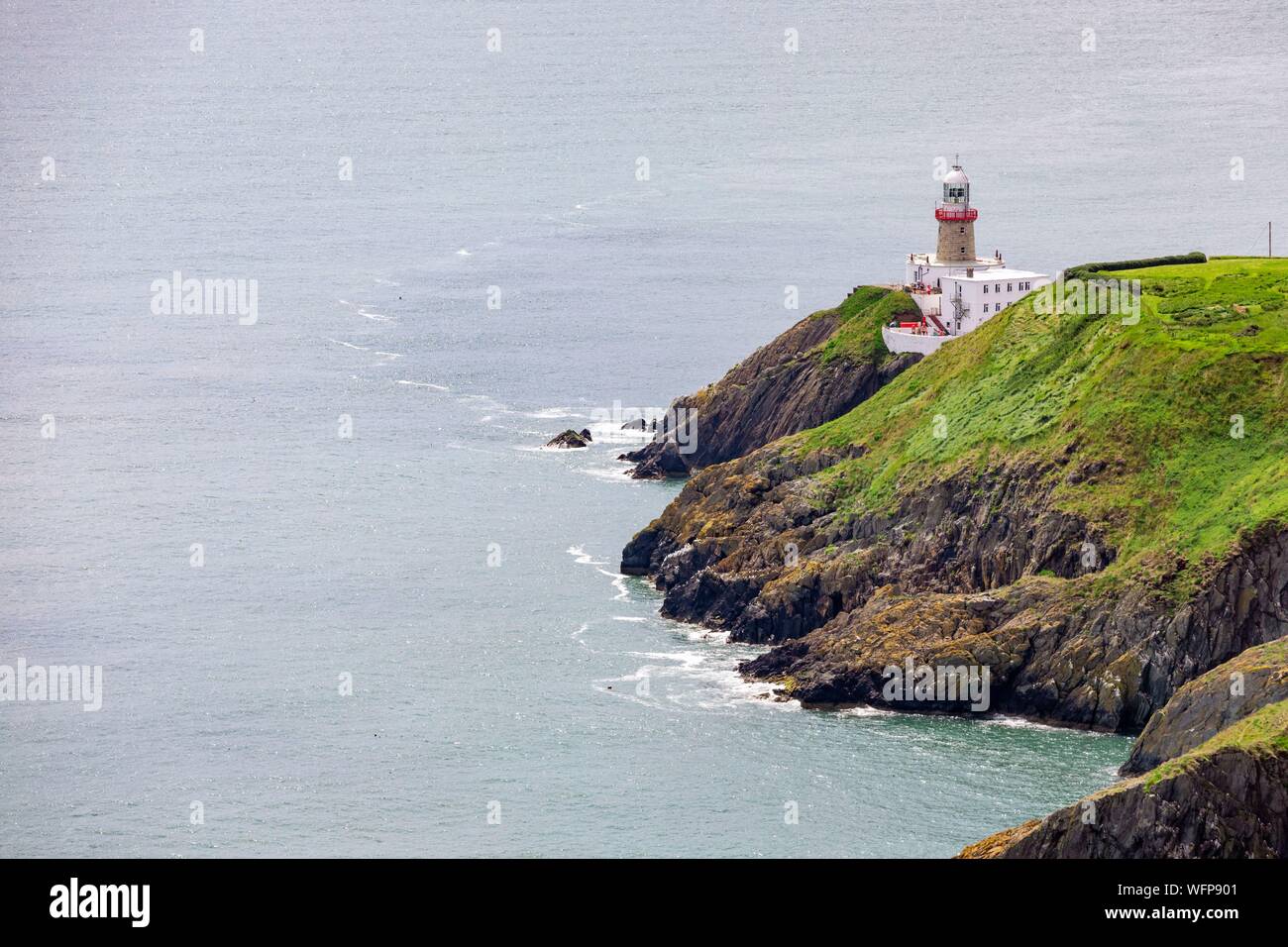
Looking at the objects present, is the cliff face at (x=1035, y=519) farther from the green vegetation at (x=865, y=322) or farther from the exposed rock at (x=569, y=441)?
the exposed rock at (x=569, y=441)

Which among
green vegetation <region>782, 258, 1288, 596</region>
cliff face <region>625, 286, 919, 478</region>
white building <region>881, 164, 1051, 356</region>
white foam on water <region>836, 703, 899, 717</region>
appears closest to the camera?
white foam on water <region>836, 703, 899, 717</region>

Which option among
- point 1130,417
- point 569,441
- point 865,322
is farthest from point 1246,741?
point 569,441

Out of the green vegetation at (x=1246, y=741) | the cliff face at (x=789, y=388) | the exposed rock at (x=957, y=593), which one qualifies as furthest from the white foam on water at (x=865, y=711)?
the cliff face at (x=789, y=388)

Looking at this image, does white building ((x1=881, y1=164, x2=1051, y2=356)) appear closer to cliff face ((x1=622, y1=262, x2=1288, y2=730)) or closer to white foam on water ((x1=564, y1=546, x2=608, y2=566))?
cliff face ((x1=622, y1=262, x2=1288, y2=730))

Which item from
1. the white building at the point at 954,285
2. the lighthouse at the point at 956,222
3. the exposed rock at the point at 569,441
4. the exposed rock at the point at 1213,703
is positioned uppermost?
the lighthouse at the point at 956,222

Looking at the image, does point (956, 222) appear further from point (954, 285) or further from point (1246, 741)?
point (1246, 741)

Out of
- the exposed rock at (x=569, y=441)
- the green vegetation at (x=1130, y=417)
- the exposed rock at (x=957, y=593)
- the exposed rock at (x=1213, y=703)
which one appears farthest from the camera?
the exposed rock at (x=569, y=441)

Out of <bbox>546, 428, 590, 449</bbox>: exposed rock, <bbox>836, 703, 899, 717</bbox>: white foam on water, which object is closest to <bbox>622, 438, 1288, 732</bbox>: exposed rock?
<bbox>836, 703, 899, 717</bbox>: white foam on water
